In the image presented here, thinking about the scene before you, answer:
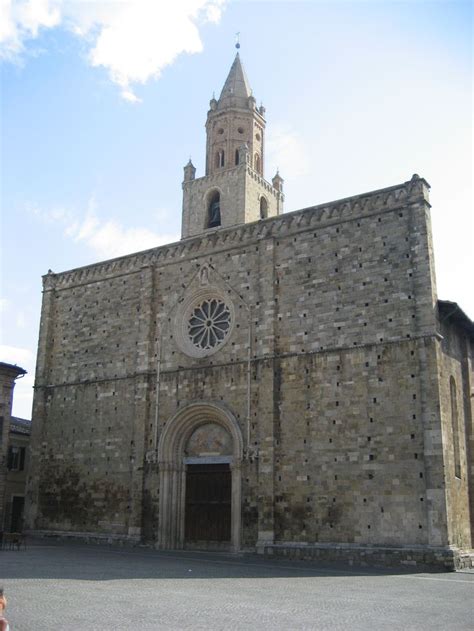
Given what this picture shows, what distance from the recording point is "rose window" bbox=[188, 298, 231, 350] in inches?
1005

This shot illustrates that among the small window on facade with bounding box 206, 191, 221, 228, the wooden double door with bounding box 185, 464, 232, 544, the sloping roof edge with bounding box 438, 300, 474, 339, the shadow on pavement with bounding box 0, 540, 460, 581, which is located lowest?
the shadow on pavement with bounding box 0, 540, 460, 581

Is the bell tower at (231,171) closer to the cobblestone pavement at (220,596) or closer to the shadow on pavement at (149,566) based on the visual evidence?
the shadow on pavement at (149,566)

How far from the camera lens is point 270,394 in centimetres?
2308

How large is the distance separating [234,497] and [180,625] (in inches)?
545

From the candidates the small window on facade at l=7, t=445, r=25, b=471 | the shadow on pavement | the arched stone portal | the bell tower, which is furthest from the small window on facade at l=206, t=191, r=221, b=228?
the shadow on pavement

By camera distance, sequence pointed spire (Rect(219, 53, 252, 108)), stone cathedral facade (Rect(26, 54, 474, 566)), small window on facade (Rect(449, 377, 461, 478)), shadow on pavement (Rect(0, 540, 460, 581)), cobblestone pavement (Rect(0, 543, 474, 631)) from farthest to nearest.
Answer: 1. pointed spire (Rect(219, 53, 252, 108))
2. small window on facade (Rect(449, 377, 461, 478))
3. stone cathedral facade (Rect(26, 54, 474, 566))
4. shadow on pavement (Rect(0, 540, 460, 581))
5. cobblestone pavement (Rect(0, 543, 474, 631))

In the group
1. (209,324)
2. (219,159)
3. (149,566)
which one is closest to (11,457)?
(209,324)

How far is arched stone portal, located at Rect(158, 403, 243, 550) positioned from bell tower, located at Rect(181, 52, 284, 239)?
41.8 ft

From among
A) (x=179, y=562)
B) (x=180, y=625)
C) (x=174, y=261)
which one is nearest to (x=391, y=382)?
(x=179, y=562)

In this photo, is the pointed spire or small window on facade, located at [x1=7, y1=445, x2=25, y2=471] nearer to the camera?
small window on facade, located at [x1=7, y1=445, x2=25, y2=471]

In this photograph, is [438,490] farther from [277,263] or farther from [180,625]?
[180,625]

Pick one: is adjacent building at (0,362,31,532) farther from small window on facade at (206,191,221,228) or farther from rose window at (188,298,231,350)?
small window on facade at (206,191,221,228)

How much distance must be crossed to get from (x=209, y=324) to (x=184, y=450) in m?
4.83

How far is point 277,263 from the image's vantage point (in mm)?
24656
